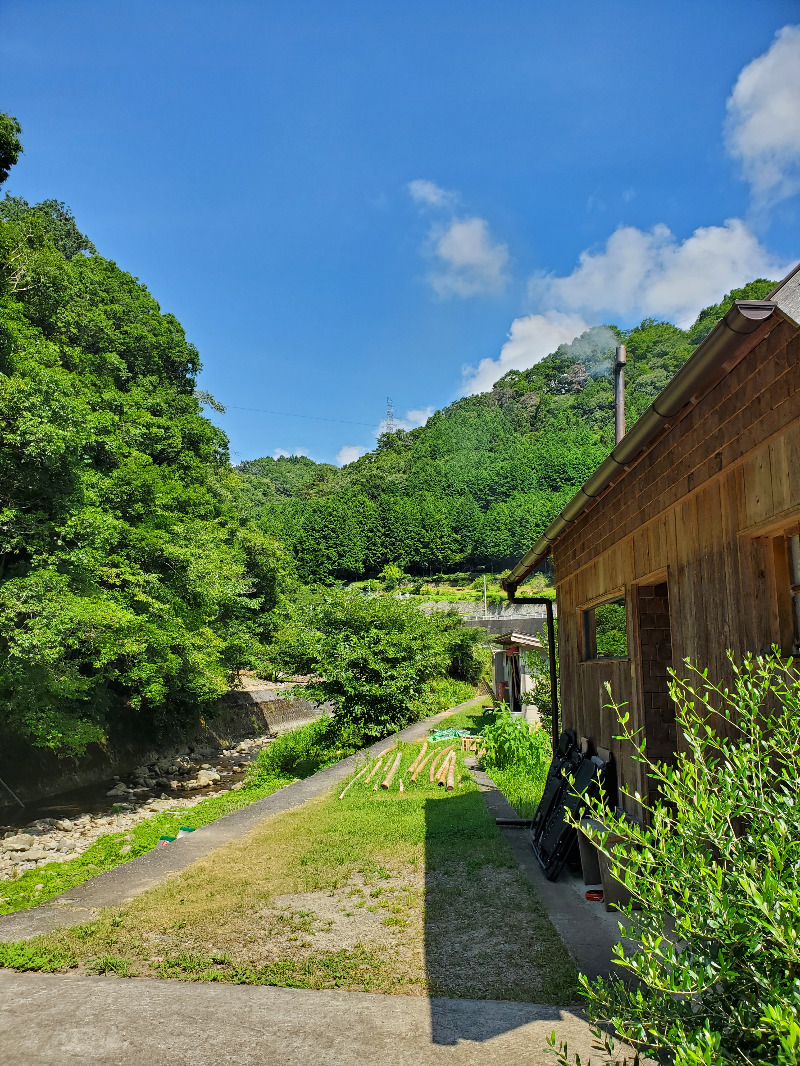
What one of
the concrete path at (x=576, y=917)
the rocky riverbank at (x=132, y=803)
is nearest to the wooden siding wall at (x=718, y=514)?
the concrete path at (x=576, y=917)

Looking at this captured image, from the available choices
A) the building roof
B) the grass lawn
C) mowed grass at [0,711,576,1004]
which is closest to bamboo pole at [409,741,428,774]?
the grass lawn

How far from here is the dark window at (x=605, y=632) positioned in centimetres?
726

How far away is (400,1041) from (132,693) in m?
16.7

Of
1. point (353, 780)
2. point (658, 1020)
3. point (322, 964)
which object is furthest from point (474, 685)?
point (658, 1020)

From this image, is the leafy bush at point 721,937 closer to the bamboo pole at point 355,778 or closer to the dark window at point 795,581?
the dark window at point 795,581

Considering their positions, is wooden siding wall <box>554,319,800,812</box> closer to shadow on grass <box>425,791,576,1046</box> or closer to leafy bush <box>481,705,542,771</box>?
shadow on grass <box>425,791,576,1046</box>

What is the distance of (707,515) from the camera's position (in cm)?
372

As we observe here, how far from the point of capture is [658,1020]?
5.42 feet

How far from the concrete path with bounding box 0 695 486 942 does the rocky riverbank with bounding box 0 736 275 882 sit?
260 centimetres

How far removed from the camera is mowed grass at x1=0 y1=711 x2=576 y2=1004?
4320mm

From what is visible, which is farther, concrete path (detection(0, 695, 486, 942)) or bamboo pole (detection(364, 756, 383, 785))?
bamboo pole (detection(364, 756, 383, 785))

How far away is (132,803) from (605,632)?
34.8ft

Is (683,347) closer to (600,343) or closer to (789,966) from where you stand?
(600,343)

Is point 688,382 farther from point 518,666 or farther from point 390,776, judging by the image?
point 518,666
